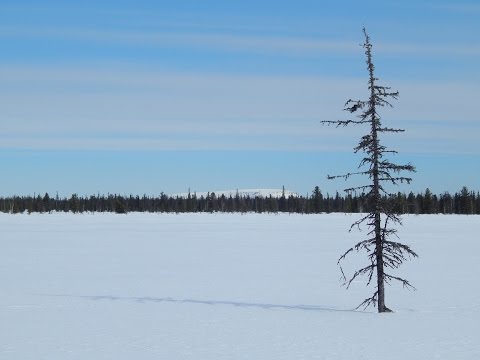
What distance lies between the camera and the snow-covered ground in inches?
574

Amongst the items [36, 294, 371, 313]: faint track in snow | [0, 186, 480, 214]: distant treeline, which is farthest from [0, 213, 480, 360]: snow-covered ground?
[0, 186, 480, 214]: distant treeline

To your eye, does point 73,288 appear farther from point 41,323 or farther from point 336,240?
point 336,240

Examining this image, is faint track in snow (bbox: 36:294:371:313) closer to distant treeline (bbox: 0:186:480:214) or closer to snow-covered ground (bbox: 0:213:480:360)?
snow-covered ground (bbox: 0:213:480:360)

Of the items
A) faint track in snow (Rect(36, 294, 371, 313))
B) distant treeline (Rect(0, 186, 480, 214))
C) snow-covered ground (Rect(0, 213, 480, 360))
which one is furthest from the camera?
distant treeline (Rect(0, 186, 480, 214))

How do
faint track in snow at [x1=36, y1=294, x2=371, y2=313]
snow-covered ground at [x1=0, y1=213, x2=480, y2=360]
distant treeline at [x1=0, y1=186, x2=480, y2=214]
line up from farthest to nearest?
distant treeline at [x1=0, y1=186, x2=480, y2=214], faint track in snow at [x1=36, y1=294, x2=371, y2=313], snow-covered ground at [x1=0, y1=213, x2=480, y2=360]

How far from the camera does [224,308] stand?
803 inches

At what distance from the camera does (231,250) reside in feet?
135

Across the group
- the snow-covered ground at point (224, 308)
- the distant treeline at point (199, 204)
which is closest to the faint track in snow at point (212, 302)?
the snow-covered ground at point (224, 308)

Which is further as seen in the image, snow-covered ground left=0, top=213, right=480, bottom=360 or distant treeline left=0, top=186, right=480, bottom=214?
distant treeline left=0, top=186, right=480, bottom=214

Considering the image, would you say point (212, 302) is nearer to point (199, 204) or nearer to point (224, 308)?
point (224, 308)

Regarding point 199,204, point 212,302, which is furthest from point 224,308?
point 199,204

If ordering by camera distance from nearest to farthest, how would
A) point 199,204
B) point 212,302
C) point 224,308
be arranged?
point 224,308 → point 212,302 → point 199,204

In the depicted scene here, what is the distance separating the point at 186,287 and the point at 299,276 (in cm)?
565

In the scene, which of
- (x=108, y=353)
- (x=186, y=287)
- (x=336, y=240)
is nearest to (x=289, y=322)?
(x=108, y=353)
